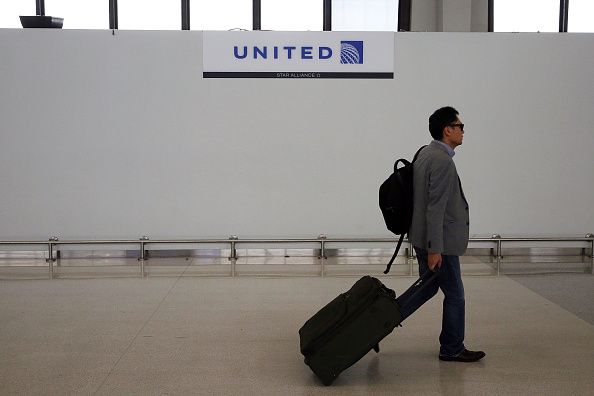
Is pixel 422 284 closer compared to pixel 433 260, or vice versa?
pixel 433 260

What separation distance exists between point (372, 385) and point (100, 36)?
5.96 m

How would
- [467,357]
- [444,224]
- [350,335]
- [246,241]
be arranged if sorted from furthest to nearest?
[246,241] < [467,357] < [444,224] < [350,335]

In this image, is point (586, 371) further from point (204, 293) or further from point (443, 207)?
point (204, 293)

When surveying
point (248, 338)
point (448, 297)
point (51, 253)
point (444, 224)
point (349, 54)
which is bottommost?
point (248, 338)

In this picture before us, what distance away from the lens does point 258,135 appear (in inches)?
330

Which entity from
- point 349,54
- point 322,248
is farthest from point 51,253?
point 349,54

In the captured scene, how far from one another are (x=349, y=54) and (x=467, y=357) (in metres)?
4.77

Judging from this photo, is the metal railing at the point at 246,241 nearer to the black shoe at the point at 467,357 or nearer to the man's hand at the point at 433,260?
the black shoe at the point at 467,357

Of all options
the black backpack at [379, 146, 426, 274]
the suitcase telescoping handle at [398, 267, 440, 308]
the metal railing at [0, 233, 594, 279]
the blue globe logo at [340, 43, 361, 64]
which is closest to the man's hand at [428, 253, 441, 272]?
the suitcase telescoping handle at [398, 267, 440, 308]

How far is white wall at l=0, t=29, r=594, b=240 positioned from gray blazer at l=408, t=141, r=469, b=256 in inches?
158

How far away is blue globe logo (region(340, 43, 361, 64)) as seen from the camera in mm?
8281

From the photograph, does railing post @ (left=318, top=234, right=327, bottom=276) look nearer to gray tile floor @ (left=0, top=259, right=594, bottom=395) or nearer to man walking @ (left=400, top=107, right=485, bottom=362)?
gray tile floor @ (left=0, top=259, right=594, bottom=395)

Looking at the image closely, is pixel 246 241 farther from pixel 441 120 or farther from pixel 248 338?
pixel 441 120

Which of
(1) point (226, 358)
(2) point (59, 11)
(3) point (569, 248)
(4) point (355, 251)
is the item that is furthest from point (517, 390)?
(2) point (59, 11)
